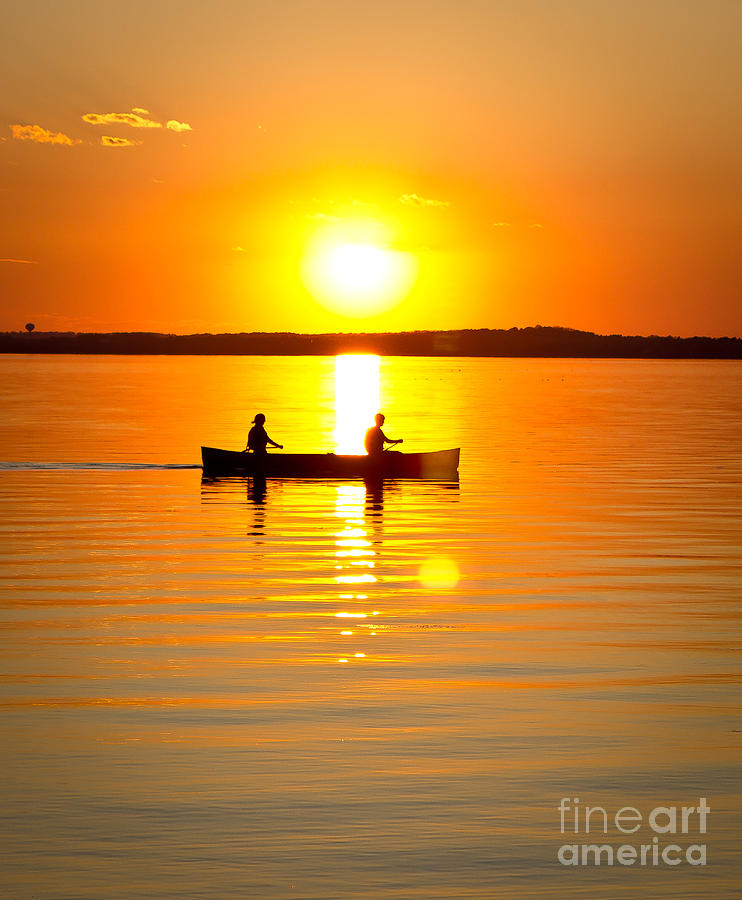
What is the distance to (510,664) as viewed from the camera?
1541 centimetres

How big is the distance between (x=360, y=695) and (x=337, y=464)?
25432 mm

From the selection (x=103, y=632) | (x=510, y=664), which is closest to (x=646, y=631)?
(x=510, y=664)

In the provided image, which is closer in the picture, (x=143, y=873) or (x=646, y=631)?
(x=143, y=873)

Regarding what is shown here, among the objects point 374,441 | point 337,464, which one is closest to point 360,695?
point 374,441

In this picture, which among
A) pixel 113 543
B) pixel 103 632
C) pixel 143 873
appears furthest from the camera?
pixel 113 543

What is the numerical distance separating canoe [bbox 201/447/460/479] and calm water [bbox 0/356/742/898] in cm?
578

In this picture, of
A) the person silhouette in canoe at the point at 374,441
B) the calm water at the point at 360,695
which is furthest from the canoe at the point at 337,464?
the calm water at the point at 360,695

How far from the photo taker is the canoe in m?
39.2

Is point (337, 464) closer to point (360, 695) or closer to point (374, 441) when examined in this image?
point (374, 441)

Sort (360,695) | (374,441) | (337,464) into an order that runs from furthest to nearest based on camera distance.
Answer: (337,464) → (374,441) → (360,695)

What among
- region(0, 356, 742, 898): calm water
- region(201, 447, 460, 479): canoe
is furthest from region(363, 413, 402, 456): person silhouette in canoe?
region(0, 356, 742, 898): calm water

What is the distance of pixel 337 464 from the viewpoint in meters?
→ 39.2

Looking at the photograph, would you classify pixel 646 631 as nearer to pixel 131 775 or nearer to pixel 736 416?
pixel 131 775

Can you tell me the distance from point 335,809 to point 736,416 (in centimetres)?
7847
